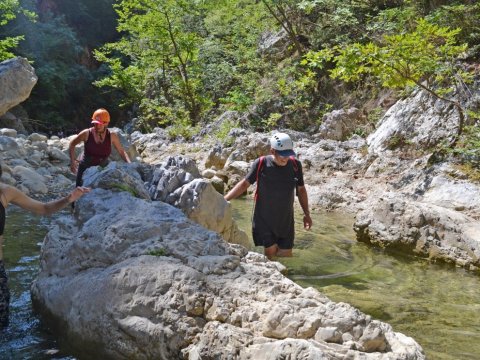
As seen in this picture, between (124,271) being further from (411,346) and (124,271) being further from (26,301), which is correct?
(411,346)

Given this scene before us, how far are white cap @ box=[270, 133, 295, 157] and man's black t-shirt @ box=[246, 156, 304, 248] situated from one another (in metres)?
0.22

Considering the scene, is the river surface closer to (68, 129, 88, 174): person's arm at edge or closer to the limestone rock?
(68, 129, 88, 174): person's arm at edge

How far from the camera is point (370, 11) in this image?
51.7 ft

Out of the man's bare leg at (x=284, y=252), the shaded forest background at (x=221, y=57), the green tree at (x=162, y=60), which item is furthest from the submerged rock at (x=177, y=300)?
the green tree at (x=162, y=60)

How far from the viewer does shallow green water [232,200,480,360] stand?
4070 millimetres

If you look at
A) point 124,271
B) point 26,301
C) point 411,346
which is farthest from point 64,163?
point 411,346

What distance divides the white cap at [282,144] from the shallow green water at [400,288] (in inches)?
59.2

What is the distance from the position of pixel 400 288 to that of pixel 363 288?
41cm

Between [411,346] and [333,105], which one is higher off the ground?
[333,105]

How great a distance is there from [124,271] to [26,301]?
1.59 m

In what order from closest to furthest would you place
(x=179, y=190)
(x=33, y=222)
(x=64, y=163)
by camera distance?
(x=179, y=190)
(x=33, y=222)
(x=64, y=163)

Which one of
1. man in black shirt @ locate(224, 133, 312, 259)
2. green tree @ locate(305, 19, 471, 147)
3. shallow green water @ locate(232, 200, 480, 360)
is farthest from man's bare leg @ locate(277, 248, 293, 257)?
green tree @ locate(305, 19, 471, 147)

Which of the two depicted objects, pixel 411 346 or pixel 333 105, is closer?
pixel 411 346

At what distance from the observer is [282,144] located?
4906mm
